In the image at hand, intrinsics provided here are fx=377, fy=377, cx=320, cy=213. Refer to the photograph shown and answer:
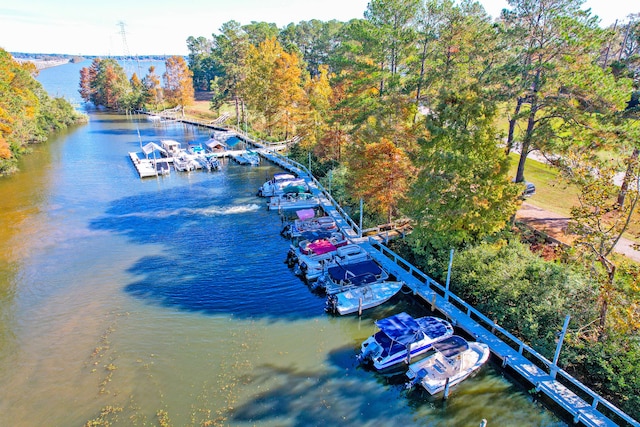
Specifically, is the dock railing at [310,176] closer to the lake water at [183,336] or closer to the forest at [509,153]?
the forest at [509,153]

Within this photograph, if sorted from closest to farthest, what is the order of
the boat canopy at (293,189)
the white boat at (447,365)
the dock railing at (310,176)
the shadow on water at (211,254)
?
1. the white boat at (447,365)
2. the shadow on water at (211,254)
3. the dock railing at (310,176)
4. the boat canopy at (293,189)

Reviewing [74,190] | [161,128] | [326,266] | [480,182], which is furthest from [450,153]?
[161,128]

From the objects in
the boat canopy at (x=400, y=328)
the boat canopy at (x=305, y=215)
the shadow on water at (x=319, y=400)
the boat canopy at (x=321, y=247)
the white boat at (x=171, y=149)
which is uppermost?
the white boat at (x=171, y=149)

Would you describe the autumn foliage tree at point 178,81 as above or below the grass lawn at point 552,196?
above

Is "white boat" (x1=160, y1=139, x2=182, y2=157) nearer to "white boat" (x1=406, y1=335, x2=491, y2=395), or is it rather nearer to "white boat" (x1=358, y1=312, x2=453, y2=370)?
"white boat" (x1=358, y1=312, x2=453, y2=370)

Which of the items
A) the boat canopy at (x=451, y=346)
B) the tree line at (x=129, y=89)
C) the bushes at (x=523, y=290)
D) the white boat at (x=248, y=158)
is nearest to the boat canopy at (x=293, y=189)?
the white boat at (x=248, y=158)

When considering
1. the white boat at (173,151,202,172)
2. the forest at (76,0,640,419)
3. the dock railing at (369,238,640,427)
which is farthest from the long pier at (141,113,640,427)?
the white boat at (173,151,202,172)

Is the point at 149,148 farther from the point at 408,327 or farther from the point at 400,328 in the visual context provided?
the point at 408,327
